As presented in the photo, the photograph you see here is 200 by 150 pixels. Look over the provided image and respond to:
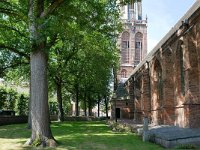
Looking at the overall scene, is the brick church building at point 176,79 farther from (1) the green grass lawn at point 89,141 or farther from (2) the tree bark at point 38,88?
(2) the tree bark at point 38,88

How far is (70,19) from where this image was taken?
17.3m

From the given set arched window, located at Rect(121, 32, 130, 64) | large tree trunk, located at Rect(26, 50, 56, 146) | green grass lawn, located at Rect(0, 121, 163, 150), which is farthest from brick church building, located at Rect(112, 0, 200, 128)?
arched window, located at Rect(121, 32, 130, 64)

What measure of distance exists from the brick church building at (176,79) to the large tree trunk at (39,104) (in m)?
9.14

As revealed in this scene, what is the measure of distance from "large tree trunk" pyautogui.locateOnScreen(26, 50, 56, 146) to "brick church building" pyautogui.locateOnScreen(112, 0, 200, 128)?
30.0ft

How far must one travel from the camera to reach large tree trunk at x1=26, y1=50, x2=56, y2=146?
46.4ft

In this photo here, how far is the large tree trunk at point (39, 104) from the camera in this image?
14.2 m

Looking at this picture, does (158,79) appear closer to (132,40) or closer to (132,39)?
(132,40)

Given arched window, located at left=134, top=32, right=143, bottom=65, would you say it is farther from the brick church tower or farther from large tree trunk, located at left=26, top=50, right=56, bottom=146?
large tree trunk, located at left=26, top=50, right=56, bottom=146

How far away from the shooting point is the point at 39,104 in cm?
1439

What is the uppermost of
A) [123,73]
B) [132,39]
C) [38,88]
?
[132,39]

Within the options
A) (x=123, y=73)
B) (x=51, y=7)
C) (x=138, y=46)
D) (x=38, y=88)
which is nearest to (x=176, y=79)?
(x=51, y=7)

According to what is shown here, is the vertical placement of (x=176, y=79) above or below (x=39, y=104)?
above

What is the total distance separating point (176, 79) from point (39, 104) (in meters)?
12.8

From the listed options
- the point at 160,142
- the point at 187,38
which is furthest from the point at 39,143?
the point at 187,38
